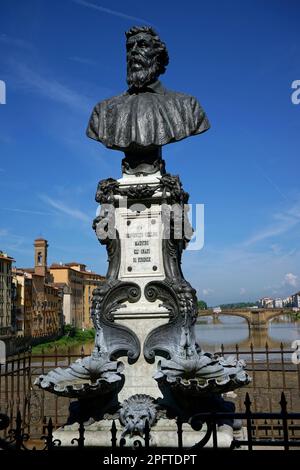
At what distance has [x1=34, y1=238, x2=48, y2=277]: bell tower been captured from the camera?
7162cm

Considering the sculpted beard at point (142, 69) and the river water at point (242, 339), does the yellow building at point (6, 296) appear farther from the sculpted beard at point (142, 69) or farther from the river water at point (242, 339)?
the sculpted beard at point (142, 69)

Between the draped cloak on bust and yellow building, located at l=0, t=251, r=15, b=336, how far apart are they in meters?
48.8

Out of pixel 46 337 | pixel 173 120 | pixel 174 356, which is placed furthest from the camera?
pixel 46 337

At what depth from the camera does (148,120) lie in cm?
692

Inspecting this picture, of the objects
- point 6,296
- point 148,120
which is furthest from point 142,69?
point 6,296

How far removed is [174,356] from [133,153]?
305 centimetres

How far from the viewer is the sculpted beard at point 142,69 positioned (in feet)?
23.3

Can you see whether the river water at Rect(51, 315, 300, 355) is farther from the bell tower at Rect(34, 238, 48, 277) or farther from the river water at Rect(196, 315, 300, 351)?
the bell tower at Rect(34, 238, 48, 277)

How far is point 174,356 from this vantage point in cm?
563

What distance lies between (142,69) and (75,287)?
81.6 m

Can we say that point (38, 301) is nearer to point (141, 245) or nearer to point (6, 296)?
point (6, 296)

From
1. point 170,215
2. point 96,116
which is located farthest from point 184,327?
point 96,116

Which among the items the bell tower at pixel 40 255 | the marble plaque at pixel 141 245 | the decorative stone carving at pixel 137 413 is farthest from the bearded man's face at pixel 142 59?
the bell tower at pixel 40 255
